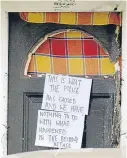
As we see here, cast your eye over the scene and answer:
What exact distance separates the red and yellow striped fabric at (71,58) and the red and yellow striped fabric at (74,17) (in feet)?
Answer: 0.26

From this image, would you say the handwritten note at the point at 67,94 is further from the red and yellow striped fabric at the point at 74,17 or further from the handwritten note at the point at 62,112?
the red and yellow striped fabric at the point at 74,17

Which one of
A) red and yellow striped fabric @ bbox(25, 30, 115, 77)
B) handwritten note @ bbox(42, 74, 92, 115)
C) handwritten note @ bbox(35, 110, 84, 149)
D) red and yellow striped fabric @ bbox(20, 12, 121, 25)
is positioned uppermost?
red and yellow striped fabric @ bbox(20, 12, 121, 25)

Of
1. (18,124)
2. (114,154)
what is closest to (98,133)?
(18,124)

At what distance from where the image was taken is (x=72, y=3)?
299 cm

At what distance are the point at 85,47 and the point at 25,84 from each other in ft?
1.46

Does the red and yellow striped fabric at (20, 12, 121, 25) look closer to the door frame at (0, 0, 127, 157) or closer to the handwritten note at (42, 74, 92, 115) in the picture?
the door frame at (0, 0, 127, 157)

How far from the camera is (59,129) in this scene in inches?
127

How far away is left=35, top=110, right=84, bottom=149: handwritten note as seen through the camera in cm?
321

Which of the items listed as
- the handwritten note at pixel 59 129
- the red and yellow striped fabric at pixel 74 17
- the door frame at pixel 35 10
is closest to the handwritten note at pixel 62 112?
the handwritten note at pixel 59 129

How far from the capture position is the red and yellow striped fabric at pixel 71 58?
126 inches

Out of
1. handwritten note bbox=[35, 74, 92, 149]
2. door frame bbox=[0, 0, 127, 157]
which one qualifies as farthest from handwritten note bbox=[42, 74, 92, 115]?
door frame bbox=[0, 0, 127, 157]

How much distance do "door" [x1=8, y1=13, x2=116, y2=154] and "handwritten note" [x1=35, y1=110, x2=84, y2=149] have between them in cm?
4

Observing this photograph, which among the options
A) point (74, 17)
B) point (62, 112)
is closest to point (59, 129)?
point (62, 112)

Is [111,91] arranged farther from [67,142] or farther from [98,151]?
[98,151]
